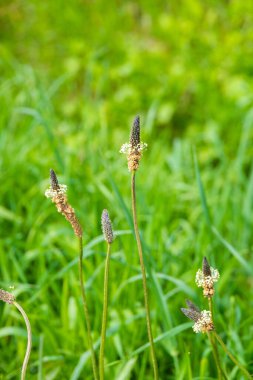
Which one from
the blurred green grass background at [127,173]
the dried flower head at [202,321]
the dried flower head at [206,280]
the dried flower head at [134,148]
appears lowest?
the dried flower head at [202,321]

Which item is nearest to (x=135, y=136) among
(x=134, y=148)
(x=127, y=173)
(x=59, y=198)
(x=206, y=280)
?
(x=134, y=148)

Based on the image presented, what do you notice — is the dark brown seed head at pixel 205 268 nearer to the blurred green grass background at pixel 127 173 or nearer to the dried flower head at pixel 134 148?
the dried flower head at pixel 134 148

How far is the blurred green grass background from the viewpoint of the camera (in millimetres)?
2137

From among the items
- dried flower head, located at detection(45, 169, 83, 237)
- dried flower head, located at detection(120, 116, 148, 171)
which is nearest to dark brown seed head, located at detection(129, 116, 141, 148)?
dried flower head, located at detection(120, 116, 148, 171)

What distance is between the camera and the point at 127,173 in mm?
3238

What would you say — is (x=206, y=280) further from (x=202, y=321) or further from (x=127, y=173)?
(x=127, y=173)

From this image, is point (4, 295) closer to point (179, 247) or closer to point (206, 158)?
point (179, 247)

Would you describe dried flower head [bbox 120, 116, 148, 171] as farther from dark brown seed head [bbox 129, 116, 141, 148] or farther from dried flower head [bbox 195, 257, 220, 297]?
dried flower head [bbox 195, 257, 220, 297]

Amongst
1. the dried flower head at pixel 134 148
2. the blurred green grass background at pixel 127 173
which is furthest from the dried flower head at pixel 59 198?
the blurred green grass background at pixel 127 173

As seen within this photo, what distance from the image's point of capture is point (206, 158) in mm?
3896

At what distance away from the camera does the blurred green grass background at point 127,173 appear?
7.01ft

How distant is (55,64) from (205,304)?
3.37m

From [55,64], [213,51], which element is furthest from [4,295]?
[55,64]

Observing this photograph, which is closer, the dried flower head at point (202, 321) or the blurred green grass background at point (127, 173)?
the dried flower head at point (202, 321)
